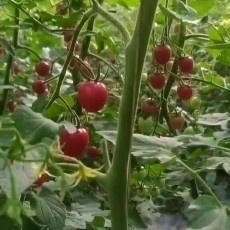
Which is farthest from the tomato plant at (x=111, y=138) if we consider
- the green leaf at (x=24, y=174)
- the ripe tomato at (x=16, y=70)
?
the ripe tomato at (x=16, y=70)

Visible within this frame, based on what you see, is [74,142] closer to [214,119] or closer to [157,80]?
[214,119]

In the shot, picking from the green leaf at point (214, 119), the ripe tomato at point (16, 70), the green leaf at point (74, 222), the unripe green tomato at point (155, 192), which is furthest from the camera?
the ripe tomato at point (16, 70)

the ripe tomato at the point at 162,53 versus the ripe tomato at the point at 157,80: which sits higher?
the ripe tomato at the point at 162,53

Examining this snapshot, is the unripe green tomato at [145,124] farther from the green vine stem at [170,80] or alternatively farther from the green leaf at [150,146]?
the green leaf at [150,146]

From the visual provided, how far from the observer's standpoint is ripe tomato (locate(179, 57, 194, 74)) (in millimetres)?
1438

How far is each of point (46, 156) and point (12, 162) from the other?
0.15 ft

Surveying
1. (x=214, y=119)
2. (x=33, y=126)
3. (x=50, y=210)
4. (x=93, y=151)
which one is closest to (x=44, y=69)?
(x=93, y=151)

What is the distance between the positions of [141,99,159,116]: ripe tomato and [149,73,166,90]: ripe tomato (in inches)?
1.8

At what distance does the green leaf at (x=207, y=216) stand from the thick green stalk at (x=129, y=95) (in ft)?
0.32

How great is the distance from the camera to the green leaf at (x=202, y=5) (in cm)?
148

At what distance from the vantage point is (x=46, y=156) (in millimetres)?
668

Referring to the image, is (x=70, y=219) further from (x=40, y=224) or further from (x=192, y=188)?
(x=192, y=188)

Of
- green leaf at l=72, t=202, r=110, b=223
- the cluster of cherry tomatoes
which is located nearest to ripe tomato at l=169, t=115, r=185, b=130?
the cluster of cherry tomatoes

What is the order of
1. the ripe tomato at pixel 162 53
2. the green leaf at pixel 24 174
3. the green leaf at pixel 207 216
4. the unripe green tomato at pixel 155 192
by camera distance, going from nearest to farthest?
the green leaf at pixel 24 174, the green leaf at pixel 207 216, the ripe tomato at pixel 162 53, the unripe green tomato at pixel 155 192
